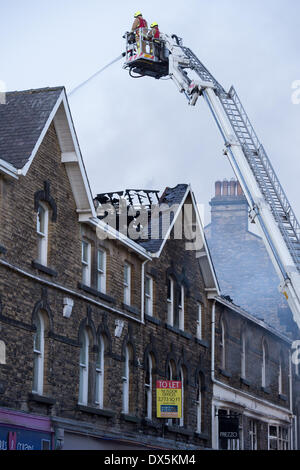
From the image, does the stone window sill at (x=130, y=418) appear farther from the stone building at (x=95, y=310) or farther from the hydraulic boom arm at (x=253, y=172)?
the hydraulic boom arm at (x=253, y=172)

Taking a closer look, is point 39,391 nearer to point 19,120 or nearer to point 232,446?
point 19,120

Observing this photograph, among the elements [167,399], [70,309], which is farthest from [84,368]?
[167,399]

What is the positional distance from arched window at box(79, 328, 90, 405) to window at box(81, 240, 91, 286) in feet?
4.72

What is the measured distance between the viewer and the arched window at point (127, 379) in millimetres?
32266

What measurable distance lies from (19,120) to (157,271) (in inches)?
367

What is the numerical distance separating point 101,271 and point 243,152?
5576 mm

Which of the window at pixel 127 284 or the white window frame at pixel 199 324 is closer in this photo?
the window at pixel 127 284

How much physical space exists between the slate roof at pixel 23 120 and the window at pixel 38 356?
4.24 metres

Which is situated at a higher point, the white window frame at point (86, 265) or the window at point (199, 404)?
the white window frame at point (86, 265)

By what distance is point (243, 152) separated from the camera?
31438 mm

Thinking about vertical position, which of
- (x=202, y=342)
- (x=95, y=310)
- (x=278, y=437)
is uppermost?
(x=202, y=342)

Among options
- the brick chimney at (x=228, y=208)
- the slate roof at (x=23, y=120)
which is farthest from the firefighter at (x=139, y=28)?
the brick chimney at (x=228, y=208)

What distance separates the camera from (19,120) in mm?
28047

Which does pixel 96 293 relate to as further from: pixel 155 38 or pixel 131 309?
pixel 155 38
